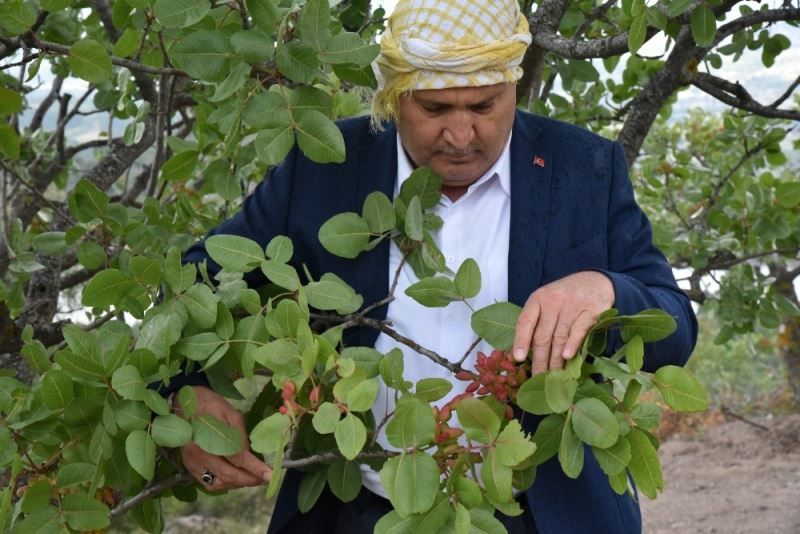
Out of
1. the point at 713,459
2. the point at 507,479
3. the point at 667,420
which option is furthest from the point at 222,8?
the point at 667,420

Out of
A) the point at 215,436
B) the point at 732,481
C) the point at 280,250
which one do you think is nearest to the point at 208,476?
the point at 215,436

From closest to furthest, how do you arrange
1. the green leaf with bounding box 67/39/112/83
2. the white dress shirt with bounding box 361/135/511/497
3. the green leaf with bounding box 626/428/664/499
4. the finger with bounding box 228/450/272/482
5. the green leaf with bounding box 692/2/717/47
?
the green leaf with bounding box 626/428/664/499 < the finger with bounding box 228/450/272/482 < the green leaf with bounding box 67/39/112/83 < the white dress shirt with bounding box 361/135/511/497 < the green leaf with bounding box 692/2/717/47

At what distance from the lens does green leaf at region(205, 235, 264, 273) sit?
1.70m

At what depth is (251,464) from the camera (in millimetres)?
1718

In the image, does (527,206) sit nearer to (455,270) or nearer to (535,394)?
(455,270)

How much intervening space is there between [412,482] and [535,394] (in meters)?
Answer: 0.23

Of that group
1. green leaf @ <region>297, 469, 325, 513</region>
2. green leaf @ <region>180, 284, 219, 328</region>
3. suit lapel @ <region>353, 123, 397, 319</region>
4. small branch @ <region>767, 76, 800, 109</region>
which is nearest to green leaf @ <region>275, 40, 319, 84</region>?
green leaf @ <region>180, 284, 219, 328</region>

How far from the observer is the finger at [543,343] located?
1.54m

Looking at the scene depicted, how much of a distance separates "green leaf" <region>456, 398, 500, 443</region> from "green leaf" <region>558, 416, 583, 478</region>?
3.9 inches

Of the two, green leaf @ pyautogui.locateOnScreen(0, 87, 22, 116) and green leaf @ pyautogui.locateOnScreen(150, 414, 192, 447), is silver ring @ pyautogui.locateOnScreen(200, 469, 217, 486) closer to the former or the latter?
green leaf @ pyautogui.locateOnScreen(150, 414, 192, 447)

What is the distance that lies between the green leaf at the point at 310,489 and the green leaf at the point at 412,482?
2.03 ft

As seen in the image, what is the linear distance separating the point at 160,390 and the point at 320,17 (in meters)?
0.69

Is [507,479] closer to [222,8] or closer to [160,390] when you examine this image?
[160,390]

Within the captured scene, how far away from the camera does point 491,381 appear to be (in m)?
1.61
